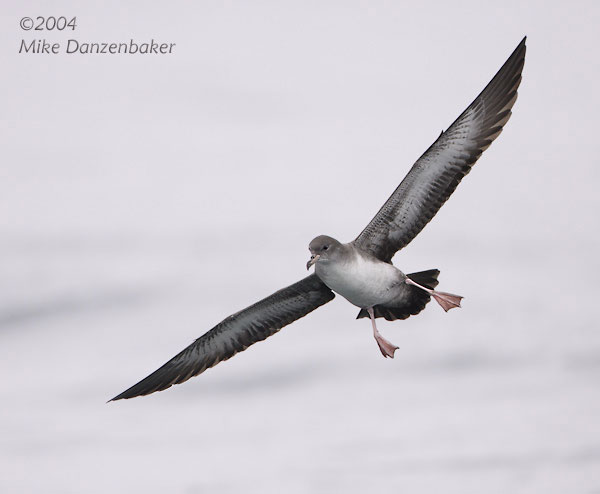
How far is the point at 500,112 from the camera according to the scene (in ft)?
60.7

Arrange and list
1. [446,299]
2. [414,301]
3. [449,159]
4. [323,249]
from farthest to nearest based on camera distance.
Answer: [446,299], [414,301], [449,159], [323,249]

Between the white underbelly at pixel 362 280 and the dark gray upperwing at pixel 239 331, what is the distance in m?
1.07

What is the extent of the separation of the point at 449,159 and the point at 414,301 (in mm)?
2195

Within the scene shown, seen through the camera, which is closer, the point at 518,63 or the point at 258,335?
the point at 518,63

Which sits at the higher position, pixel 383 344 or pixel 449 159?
pixel 449 159

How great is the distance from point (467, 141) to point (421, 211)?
1.23 metres

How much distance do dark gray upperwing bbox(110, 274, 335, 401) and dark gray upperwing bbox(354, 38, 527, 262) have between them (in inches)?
55.0

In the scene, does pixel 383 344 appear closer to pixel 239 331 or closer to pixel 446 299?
pixel 446 299

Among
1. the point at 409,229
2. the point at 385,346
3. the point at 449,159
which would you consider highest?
the point at 449,159

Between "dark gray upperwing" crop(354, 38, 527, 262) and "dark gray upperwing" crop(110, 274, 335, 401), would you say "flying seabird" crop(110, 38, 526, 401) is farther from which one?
"dark gray upperwing" crop(110, 274, 335, 401)

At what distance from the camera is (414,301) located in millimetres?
18984

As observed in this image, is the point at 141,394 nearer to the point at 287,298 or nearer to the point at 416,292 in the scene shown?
the point at 287,298

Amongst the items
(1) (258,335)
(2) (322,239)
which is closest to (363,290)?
(2) (322,239)

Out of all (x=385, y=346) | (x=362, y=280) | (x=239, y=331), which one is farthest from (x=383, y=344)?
(x=239, y=331)
